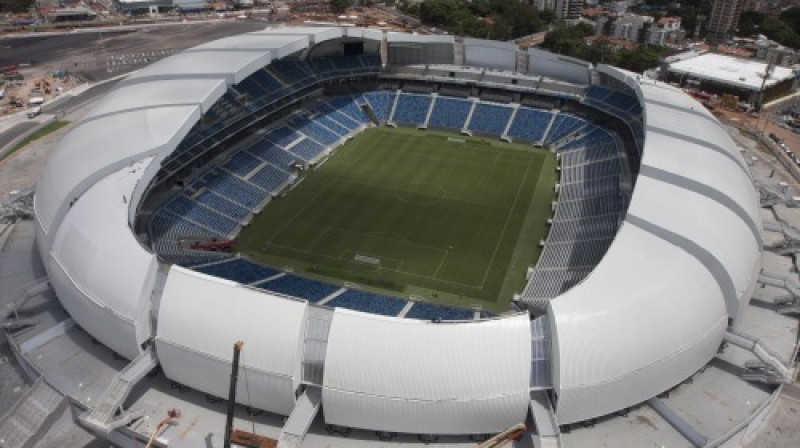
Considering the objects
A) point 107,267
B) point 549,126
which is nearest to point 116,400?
point 107,267

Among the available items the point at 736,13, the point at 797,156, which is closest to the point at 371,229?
the point at 797,156

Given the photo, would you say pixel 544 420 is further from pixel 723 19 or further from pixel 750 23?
pixel 750 23

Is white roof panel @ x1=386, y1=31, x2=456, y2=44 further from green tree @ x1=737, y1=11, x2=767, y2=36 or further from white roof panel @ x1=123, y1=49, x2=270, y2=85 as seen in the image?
green tree @ x1=737, y1=11, x2=767, y2=36

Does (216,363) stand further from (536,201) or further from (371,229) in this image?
(536,201)

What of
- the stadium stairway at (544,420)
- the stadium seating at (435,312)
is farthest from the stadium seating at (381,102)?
the stadium stairway at (544,420)

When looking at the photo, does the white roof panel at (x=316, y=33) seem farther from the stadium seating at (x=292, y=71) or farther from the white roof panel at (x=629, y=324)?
the white roof panel at (x=629, y=324)
